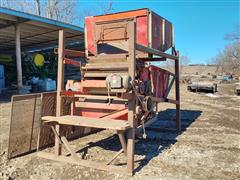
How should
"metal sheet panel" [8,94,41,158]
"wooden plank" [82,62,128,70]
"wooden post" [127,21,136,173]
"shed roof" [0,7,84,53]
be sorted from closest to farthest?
"wooden post" [127,21,136,173] → "metal sheet panel" [8,94,41,158] → "wooden plank" [82,62,128,70] → "shed roof" [0,7,84,53]

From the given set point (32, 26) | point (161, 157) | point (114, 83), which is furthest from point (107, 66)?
point (32, 26)

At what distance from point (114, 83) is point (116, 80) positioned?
0.18 ft

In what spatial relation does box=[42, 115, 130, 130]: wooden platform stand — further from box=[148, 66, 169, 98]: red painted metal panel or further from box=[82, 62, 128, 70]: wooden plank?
box=[148, 66, 169, 98]: red painted metal panel

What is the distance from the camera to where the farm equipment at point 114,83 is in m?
3.75

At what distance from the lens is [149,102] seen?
4.65 meters

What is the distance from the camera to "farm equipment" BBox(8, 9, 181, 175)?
3748 mm

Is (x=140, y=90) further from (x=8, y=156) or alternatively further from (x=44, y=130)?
(x=8, y=156)

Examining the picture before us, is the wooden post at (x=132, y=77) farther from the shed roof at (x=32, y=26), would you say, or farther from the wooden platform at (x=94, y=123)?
the shed roof at (x=32, y=26)

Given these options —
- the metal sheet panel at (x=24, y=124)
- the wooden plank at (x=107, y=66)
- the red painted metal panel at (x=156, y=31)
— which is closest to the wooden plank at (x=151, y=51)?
the red painted metal panel at (x=156, y=31)

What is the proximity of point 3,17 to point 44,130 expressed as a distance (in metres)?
7.35

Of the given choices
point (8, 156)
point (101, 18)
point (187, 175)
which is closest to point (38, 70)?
point (101, 18)

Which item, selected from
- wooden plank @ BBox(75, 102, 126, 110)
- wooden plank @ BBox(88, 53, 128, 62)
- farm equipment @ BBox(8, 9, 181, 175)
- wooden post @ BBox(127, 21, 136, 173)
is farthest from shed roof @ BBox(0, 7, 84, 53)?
wooden post @ BBox(127, 21, 136, 173)

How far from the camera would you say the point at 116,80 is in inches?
144

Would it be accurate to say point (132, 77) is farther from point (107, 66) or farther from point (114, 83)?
point (107, 66)
